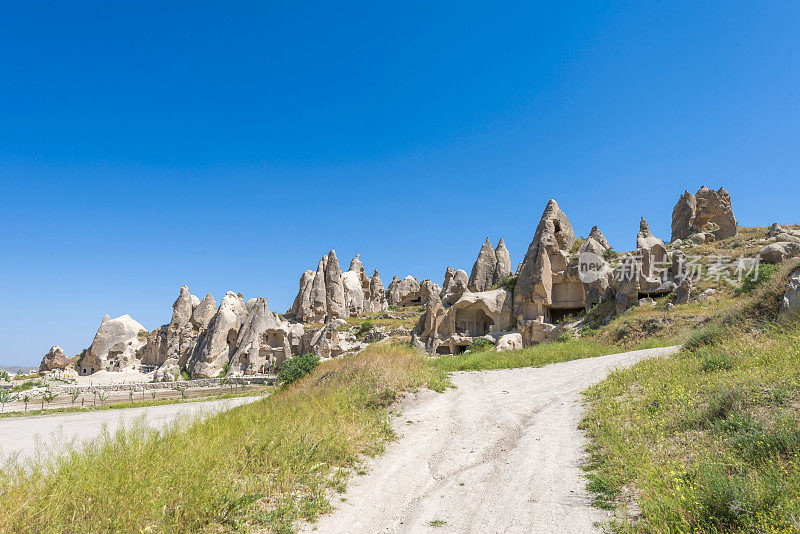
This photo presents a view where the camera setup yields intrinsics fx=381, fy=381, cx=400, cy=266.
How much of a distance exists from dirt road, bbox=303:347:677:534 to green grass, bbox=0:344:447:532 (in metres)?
0.51

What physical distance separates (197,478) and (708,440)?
6.33m

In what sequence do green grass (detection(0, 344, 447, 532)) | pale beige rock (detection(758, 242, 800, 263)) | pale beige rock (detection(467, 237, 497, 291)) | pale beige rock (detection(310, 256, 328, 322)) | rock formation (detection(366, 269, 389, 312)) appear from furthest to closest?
rock formation (detection(366, 269, 389, 312)) → pale beige rock (detection(310, 256, 328, 322)) → pale beige rock (detection(467, 237, 497, 291)) → pale beige rock (detection(758, 242, 800, 263)) → green grass (detection(0, 344, 447, 532))

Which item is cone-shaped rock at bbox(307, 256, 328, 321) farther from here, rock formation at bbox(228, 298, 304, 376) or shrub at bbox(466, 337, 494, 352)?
shrub at bbox(466, 337, 494, 352)

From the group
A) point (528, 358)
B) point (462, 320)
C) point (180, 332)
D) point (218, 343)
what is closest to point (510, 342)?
point (462, 320)

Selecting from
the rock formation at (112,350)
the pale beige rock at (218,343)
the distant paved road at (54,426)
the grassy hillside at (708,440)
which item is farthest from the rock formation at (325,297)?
the grassy hillside at (708,440)

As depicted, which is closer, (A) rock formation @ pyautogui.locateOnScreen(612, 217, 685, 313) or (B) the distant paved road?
(B) the distant paved road

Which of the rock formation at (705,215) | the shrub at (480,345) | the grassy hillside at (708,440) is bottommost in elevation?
the shrub at (480,345)

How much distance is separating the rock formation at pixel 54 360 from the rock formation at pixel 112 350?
12.5 feet

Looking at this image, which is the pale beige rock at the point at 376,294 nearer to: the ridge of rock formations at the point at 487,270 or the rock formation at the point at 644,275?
the ridge of rock formations at the point at 487,270

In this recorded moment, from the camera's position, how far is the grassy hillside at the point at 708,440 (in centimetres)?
336

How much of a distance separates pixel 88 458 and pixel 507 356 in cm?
1552

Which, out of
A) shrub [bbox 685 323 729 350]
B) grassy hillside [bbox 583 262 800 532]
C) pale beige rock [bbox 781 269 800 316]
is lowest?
grassy hillside [bbox 583 262 800 532]

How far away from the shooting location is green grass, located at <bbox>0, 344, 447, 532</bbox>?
3660mm

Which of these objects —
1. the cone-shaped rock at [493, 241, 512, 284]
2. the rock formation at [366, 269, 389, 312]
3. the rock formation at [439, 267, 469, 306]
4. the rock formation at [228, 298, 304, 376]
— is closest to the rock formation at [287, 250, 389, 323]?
the rock formation at [366, 269, 389, 312]
